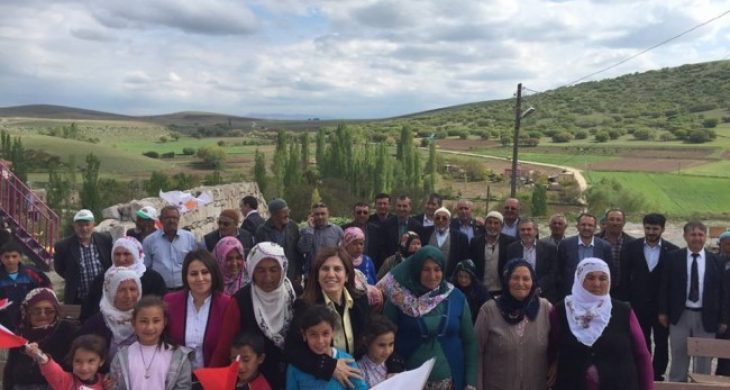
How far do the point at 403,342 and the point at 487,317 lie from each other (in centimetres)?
55

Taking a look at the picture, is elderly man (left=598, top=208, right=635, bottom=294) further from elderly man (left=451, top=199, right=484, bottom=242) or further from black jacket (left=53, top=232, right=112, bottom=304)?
black jacket (left=53, top=232, right=112, bottom=304)

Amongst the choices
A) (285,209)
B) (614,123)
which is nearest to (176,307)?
(285,209)

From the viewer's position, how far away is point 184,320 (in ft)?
11.1

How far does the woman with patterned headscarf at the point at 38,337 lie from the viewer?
3.38 meters

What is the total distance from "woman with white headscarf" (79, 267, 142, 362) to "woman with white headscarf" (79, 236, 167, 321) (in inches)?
17.7

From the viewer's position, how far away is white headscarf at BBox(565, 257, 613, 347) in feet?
11.2

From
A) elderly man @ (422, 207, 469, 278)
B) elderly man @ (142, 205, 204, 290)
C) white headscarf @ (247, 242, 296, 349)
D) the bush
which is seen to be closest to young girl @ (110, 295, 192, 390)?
white headscarf @ (247, 242, 296, 349)

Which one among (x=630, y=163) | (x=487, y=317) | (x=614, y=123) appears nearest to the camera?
(x=487, y=317)

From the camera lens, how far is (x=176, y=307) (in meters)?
3.40

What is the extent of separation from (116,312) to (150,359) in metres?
0.44

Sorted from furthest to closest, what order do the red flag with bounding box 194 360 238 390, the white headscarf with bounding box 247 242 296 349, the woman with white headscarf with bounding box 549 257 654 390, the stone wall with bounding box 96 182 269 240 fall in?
A: 1. the stone wall with bounding box 96 182 269 240
2. the woman with white headscarf with bounding box 549 257 654 390
3. the white headscarf with bounding box 247 242 296 349
4. the red flag with bounding box 194 360 238 390

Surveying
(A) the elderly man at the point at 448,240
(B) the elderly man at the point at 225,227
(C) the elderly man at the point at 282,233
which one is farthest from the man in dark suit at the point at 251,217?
(A) the elderly man at the point at 448,240

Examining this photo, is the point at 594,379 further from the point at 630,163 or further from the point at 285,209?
the point at 630,163

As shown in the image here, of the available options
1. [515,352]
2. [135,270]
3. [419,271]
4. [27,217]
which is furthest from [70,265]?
[27,217]
